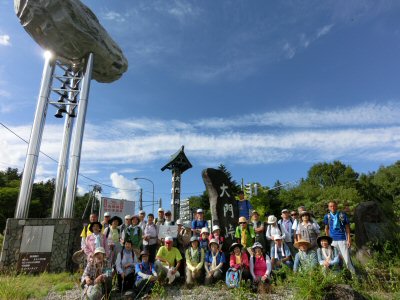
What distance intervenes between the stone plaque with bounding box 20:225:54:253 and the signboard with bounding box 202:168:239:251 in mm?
5136

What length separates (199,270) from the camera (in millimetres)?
6660

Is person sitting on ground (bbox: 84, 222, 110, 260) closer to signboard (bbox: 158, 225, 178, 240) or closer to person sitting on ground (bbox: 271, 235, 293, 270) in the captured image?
signboard (bbox: 158, 225, 178, 240)

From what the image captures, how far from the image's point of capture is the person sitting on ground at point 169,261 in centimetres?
664

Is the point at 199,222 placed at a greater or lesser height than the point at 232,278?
greater

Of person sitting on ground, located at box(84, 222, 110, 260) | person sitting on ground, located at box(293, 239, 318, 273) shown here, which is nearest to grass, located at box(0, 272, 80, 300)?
person sitting on ground, located at box(84, 222, 110, 260)

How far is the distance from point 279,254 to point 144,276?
318 cm

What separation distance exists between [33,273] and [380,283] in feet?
29.5

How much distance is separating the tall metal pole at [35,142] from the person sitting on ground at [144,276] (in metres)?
5.41

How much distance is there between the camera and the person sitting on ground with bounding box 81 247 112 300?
525 centimetres

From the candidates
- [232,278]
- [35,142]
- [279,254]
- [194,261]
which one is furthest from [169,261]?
[35,142]

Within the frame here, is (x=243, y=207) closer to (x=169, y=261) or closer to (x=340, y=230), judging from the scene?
(x=340, y=230)

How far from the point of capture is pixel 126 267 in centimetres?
641

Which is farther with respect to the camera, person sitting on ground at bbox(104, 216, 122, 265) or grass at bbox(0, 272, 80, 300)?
person sitting on ground at bbox(104, 216, 122, 265)

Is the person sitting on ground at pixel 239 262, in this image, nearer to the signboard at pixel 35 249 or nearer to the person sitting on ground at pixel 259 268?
the person sitting on ground at pixel 259 268
